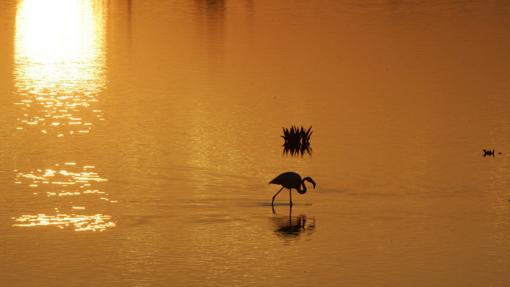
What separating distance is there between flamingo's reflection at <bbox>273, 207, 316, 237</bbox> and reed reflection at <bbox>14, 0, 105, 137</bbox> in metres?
5.61

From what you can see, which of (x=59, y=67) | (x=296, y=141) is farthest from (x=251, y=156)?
(x=59, y=67)

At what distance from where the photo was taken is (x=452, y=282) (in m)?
12.0

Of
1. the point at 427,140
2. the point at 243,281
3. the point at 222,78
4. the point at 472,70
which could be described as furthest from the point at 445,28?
the point at 243,281

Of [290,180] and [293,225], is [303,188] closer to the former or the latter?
[290,180]

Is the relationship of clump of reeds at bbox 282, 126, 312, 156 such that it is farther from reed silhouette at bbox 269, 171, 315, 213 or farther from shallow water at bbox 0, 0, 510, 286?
reed silhouette at bbox 269, 171, 315, 213

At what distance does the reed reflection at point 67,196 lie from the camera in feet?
46.1

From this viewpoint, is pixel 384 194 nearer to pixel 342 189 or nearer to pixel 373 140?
pixel 342 189

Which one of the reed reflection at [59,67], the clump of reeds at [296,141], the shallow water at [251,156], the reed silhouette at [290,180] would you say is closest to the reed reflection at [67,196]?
the shallow water at [251,156]

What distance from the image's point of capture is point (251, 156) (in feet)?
57.1

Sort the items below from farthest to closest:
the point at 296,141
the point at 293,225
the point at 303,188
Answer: the point at 296,141 < the point at 303,188 < the point at 293,225

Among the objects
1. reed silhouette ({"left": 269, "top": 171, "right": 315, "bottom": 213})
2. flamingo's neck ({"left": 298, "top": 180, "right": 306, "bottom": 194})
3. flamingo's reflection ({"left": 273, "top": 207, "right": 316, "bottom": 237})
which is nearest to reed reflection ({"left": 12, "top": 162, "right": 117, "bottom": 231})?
flamingo's reflection ({"left": 273, "top": 207, "right": 316, "bottom": 237})

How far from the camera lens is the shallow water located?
12.7 meters

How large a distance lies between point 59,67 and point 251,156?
9428 mm

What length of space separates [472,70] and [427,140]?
23.4 feet
